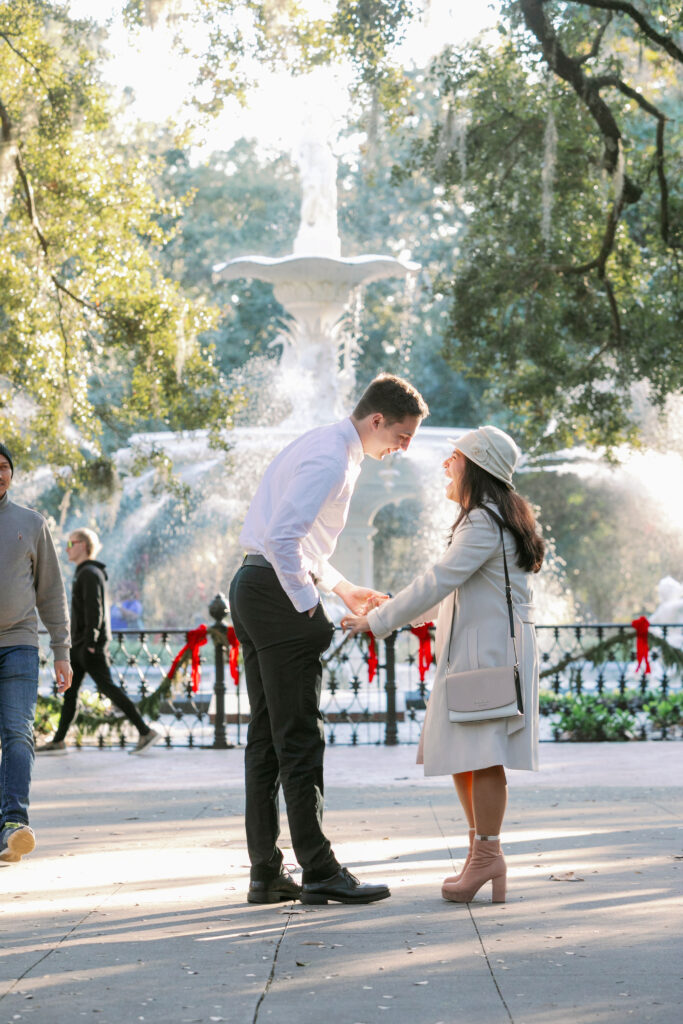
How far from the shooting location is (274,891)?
16.9 ft

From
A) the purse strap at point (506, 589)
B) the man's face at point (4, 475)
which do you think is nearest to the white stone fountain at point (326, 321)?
the man's face at point (4, 475)

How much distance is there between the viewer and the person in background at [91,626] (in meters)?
11.0

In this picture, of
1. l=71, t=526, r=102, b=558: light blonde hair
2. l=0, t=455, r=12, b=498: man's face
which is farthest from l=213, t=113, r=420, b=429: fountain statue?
l=0, t=455, r=12, b=498: man's face

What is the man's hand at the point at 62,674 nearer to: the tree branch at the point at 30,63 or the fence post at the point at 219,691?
the fence post at the point at 219,691

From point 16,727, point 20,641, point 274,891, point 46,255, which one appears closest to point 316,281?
point 46,255

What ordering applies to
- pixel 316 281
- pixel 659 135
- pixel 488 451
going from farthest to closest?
pixel 316 281 → pixel 659 135 → pixel 488 451

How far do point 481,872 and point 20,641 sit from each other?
2327 mm

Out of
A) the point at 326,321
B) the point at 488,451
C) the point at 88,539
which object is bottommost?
the point at 488,451

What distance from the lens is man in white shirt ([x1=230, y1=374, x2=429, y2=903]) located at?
4.89 meters

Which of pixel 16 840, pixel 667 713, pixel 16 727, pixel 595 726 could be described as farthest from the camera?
pixel 667 713

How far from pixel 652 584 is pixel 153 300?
83.4 feet

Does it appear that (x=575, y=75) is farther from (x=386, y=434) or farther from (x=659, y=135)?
(x=386, y=434)

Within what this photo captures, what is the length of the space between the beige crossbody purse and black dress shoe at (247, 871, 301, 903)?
0.88m

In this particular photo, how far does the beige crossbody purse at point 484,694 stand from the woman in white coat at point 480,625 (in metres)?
0.05
